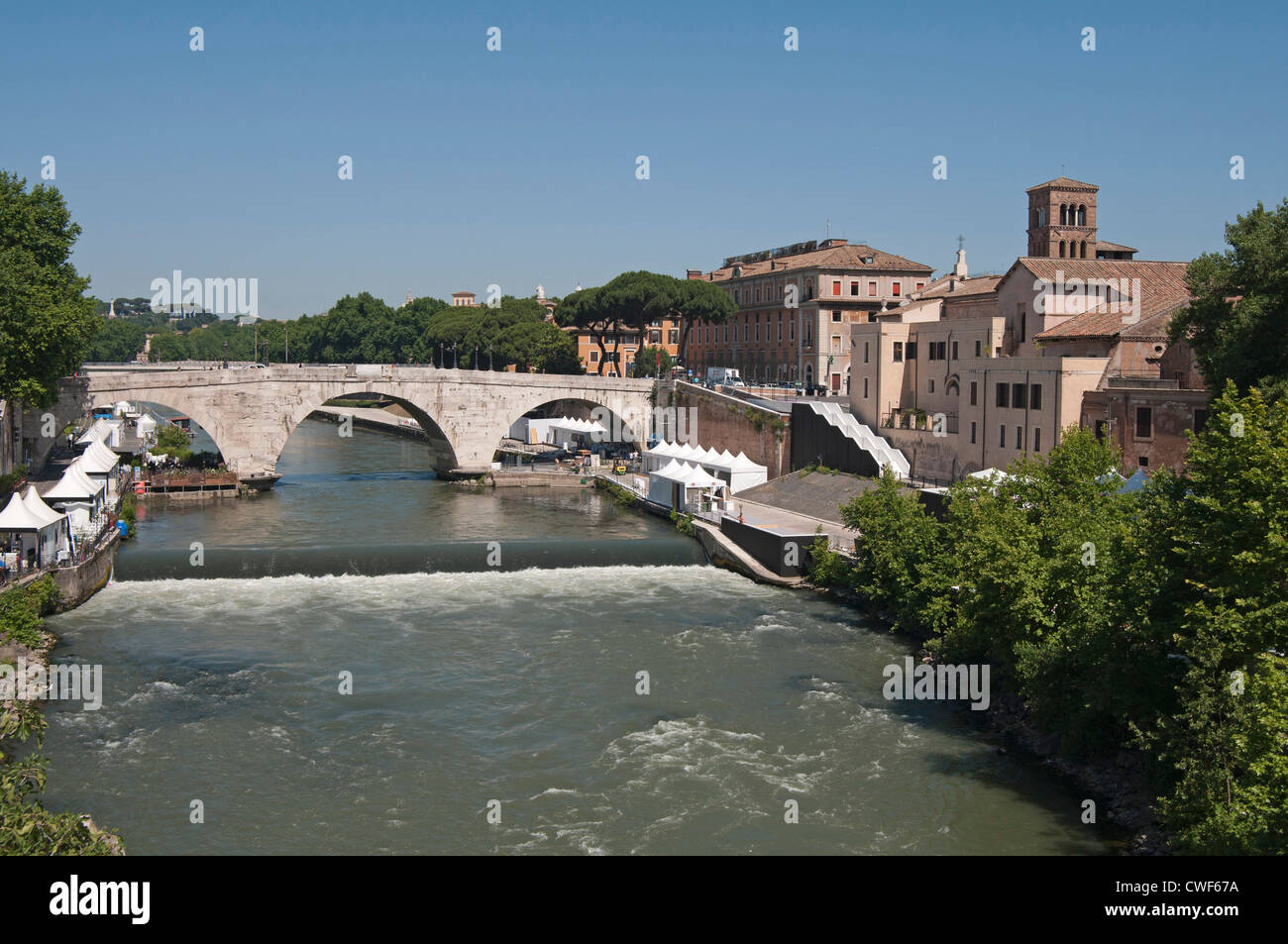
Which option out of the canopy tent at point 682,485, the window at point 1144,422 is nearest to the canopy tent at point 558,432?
the canopy tent at point 682,485

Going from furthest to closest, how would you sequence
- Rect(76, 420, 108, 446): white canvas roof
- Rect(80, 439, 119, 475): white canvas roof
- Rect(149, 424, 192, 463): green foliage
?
Rect(149, 424, 192, 463): green foliage, Rect(76, 420, 108, 446): white canvas roof, Rect(80, 439, 119, 475): white canvas roof

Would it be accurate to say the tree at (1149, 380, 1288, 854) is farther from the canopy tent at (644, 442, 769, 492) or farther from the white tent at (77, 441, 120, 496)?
the white tent at (77, 441, 120, 496)

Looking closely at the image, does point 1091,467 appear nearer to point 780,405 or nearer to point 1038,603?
point 1038,603

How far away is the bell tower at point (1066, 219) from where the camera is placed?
51.2m

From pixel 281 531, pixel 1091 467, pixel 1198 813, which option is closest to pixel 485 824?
pixel 1198 813

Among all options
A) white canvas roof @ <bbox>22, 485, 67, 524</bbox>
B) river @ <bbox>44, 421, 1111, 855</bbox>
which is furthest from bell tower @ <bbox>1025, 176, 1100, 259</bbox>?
white canvas roof @ <bbox>22, 485, 67, 524</bbox>

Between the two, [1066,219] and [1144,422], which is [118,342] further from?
[1144,422]

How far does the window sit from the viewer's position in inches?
1363

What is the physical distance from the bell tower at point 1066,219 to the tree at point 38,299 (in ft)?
125

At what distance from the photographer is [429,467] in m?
62.5

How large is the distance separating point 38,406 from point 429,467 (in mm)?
25946

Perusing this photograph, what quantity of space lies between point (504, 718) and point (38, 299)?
23916 mm

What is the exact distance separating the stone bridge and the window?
30.8 m
